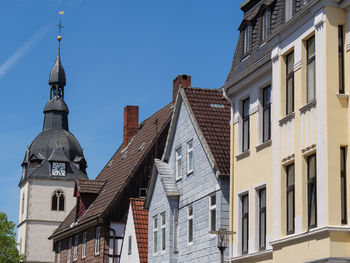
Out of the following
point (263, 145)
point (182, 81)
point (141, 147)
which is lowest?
point (263, 145)

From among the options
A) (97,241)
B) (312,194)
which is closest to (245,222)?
(312,194)

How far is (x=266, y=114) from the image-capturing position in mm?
26219

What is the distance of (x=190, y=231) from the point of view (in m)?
32.8

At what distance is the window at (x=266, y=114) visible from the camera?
1019 inches

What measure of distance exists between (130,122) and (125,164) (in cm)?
657

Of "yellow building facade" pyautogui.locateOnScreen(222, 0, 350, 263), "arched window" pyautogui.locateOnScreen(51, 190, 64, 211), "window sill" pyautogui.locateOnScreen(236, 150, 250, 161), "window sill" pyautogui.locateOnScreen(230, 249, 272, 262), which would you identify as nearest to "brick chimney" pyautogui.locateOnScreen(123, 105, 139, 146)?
"yellow building facade" pyautogui.locateOnScreen(222, 0, 350, 263)

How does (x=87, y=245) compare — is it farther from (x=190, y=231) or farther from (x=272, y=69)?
(x=272, y=69)

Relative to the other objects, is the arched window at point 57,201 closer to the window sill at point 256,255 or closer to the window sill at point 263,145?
the window sill at point 256,255

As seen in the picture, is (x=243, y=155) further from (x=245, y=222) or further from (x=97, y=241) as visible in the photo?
(x=97, y=241)

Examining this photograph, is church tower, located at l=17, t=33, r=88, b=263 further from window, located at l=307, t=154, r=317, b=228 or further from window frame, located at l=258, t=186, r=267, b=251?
window, located at l=307, t=154, r=317, b=228

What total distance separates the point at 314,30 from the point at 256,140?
5.74 m

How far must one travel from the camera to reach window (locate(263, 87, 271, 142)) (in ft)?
84.9

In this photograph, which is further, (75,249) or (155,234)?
(75,249)

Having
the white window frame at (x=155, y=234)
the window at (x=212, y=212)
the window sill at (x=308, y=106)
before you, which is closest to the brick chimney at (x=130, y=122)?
the white window frame at (x=155, y=234)
